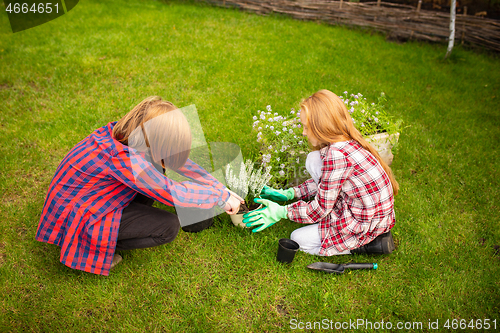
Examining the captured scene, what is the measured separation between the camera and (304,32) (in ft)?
21.6

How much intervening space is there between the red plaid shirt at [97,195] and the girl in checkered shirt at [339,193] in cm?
74

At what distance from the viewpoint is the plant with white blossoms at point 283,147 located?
281 cm

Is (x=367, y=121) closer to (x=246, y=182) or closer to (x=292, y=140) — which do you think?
(x=292, y=140)

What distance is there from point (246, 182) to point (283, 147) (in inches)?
18.0

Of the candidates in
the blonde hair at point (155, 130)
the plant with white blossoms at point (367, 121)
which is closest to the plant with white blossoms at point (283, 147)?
the plant with white blossoms at point (367, 121)

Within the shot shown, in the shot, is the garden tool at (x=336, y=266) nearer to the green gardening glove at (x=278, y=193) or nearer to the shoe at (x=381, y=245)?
the shoe at (x=381, y=245)

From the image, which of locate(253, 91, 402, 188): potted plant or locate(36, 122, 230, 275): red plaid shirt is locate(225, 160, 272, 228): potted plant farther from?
locate(36, 122, 230, 275): red plaid shirt

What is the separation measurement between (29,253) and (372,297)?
261cm

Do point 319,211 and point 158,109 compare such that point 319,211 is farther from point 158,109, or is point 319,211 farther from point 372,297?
point 158,109

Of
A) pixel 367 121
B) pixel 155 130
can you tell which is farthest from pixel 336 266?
pixel 155 130

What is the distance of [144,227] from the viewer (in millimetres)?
2154

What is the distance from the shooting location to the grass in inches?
86.1

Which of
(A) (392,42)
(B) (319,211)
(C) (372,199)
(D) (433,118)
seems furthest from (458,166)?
(A) (392,42)

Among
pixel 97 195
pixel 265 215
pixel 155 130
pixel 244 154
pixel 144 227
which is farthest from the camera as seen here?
pixel 244 154
